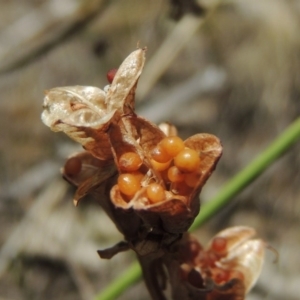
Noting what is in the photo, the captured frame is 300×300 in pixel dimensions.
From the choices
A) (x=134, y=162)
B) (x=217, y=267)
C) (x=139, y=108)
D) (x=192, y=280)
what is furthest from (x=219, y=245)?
(x=139, y=108)

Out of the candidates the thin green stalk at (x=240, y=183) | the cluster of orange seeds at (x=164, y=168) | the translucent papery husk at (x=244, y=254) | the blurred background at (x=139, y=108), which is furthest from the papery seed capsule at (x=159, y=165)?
the blurred background at (x=139, y=108)

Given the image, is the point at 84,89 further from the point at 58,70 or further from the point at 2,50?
the point at 58,70

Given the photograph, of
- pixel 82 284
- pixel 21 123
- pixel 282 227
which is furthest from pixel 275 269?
pixel 21 123

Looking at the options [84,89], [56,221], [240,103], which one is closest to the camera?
[84,89]

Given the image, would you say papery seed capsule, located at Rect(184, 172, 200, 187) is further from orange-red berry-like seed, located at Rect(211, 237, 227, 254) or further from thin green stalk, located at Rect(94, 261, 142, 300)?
thin green stalk, located at Rect(94, 261, 142, 300)

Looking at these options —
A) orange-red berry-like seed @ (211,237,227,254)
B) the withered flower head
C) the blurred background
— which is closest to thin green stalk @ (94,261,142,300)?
orange-red berry-like seed @ (211,237,227,254)

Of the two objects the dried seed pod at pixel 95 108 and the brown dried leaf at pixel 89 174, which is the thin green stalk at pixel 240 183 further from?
the dried seed pod at pixel 95 108
